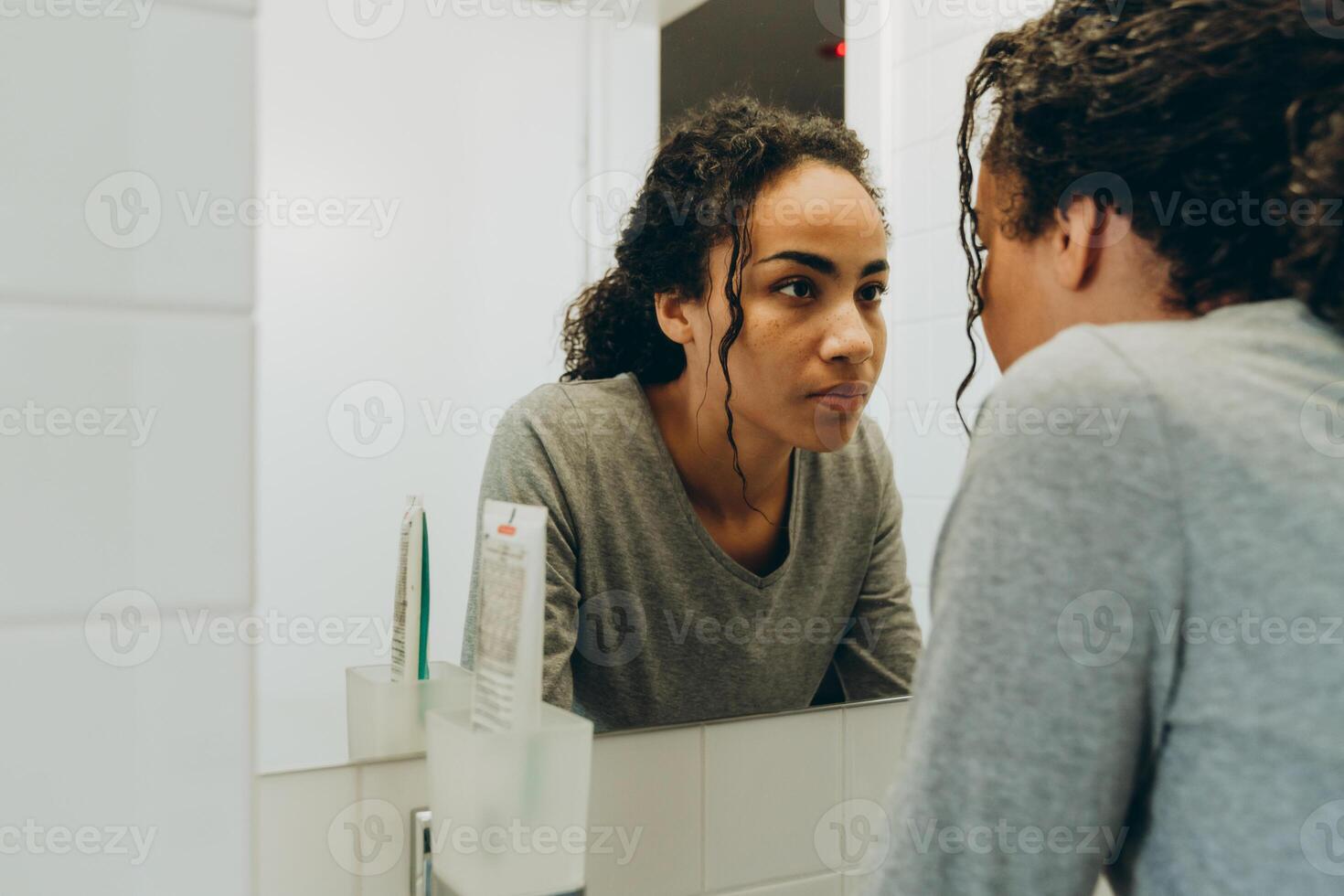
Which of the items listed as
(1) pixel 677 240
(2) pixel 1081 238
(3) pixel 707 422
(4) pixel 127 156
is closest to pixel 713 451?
(3) pixel 707 422

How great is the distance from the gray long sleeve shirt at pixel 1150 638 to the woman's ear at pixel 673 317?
28 cm

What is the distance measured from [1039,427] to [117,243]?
36 cm

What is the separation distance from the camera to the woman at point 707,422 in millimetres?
609

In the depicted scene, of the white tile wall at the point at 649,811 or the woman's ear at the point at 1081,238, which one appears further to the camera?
the white tile wall at the point at 649,811

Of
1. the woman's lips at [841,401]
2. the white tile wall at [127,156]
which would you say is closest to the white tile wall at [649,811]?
the woman's lips at [841,401]

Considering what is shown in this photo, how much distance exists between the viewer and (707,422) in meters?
0.65

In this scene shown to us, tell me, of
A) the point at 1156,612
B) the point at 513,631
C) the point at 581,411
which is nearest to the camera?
the point at 1156,612

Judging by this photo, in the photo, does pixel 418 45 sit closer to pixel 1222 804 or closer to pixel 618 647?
pixel 618 647

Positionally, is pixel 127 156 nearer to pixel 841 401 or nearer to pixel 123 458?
pixel 123 458

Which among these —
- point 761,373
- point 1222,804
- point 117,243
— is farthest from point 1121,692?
point 117,243

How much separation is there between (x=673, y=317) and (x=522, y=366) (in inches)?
3.9

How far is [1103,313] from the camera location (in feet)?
1.64

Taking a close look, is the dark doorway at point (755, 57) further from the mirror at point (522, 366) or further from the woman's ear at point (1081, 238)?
the woman's ear at point (1081, 238)

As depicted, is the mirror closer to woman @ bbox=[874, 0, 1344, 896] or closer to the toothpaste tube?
the toothpaste tube
